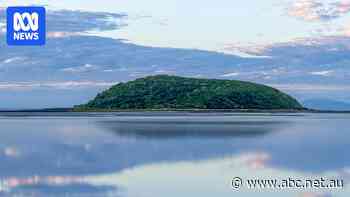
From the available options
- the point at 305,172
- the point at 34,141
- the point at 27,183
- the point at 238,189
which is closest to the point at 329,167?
the point at 305,172

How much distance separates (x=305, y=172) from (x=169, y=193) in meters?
12.4

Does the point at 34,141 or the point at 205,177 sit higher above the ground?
the point at 34,141

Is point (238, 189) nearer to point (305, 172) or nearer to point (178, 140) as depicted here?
point (305, 172)

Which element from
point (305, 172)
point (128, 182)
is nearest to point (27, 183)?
point (128, 182)

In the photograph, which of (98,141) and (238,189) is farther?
(98,141)

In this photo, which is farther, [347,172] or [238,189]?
[347,172]

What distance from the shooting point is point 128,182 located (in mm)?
36656

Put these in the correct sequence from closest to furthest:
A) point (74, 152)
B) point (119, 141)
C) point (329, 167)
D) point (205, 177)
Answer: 1. point (205, 177)
2. point (329, 167)
3. point (74, 152)
4. point (119, 141)

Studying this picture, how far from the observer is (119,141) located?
69438mm

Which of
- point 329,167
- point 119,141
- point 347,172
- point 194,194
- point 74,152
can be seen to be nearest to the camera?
point 194,194

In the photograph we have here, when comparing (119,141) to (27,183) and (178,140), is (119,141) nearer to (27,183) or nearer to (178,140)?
(178,140)

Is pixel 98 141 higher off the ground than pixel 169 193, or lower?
higher

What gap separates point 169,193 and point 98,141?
38.0 m

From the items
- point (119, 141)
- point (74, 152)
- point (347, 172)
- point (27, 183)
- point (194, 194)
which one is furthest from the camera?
point (119, 141)
